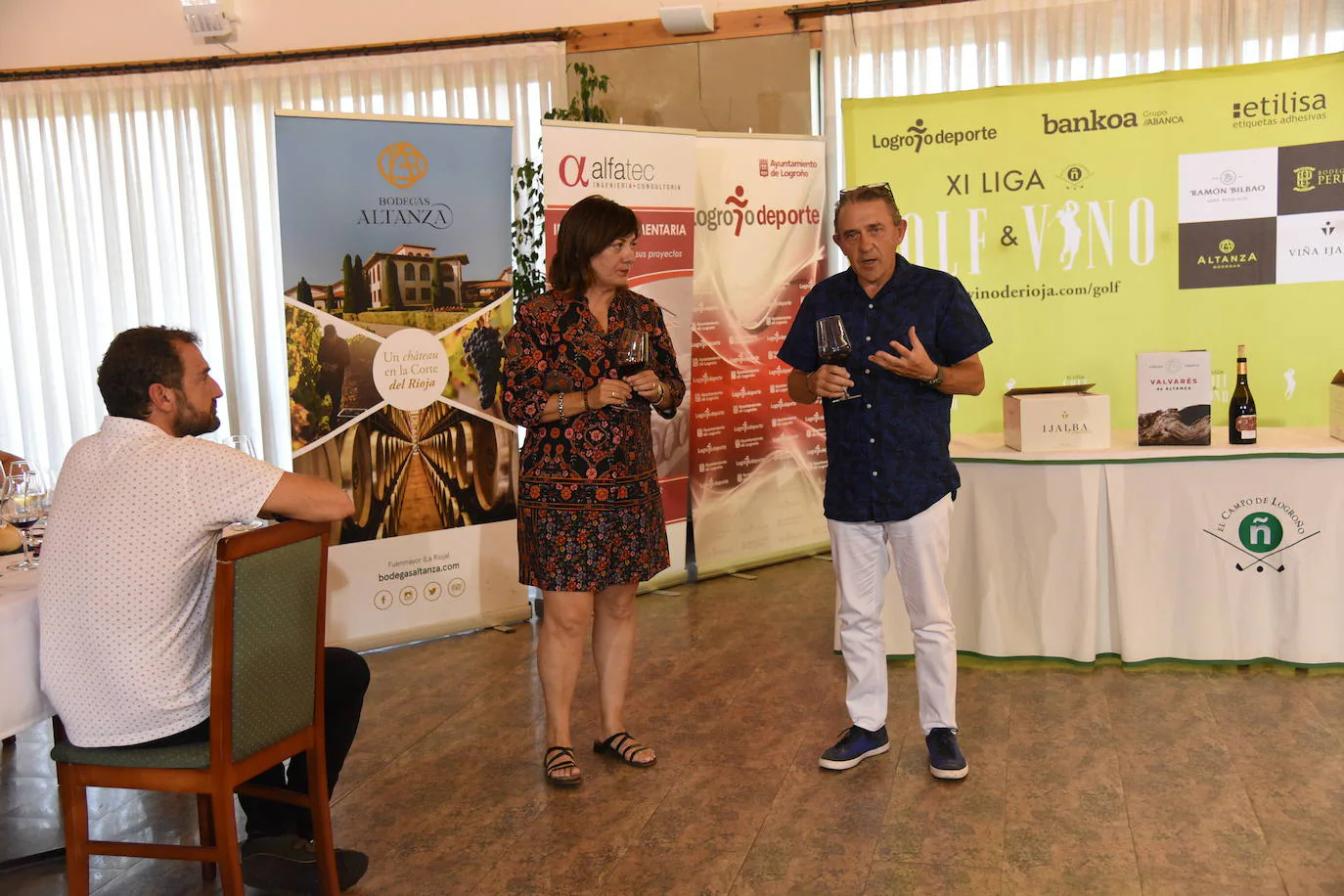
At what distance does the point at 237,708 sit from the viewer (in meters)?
2.22

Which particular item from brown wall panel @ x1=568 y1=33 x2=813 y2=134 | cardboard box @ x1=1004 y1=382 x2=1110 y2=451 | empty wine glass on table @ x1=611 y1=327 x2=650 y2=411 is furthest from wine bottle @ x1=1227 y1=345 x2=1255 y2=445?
brown wall panel @ x1=568 y1=33 x2=813 y2=134

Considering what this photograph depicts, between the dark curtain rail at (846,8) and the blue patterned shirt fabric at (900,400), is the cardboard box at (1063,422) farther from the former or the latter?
the dark curtain rail at (846,8)

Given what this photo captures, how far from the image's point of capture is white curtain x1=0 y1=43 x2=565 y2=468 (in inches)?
264

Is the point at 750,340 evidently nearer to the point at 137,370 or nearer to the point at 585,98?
the point at 585,98

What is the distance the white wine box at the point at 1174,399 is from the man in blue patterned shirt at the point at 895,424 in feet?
3.61

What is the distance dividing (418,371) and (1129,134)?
337 centimetres

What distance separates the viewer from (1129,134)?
515 centimetres

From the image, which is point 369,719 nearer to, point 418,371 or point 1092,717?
point 418,371

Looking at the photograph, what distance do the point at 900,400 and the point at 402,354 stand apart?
2262mm

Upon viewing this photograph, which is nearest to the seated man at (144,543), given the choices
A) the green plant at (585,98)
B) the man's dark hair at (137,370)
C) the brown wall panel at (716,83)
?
the man's dark hair at (137,370)

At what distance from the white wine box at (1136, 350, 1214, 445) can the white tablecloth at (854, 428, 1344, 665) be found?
7cm

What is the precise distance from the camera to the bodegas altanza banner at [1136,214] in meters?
5.04

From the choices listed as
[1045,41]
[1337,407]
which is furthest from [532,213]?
[1337,407]

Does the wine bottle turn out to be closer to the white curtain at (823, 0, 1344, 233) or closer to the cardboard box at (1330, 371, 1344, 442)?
the cardboard box at (1330, 371, 1344, 442)
